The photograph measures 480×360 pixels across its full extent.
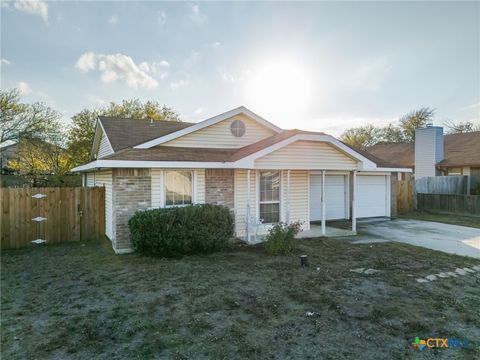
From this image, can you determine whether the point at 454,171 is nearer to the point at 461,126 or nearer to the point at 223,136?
the point at 223,136

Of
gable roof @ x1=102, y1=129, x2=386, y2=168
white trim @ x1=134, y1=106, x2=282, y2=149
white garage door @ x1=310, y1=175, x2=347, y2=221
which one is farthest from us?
white garage door @ x1=310, y1=175, x2=347, y2=221

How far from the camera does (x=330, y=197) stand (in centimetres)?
1403

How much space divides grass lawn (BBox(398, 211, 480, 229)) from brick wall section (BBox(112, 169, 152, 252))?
13537 mm

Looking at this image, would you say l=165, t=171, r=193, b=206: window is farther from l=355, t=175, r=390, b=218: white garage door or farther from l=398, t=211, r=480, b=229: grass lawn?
l=398, t=211, r=480, b=229: grass lawn

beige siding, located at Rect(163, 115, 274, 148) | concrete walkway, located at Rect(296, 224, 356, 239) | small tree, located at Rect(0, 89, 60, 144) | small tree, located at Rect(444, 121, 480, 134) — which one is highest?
small tree, located at Rect(444, 121, 480, 134)

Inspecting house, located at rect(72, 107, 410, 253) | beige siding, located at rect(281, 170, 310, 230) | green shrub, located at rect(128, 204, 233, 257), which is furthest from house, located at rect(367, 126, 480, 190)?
green shrub, located at rect(128, 204, 233, 257)

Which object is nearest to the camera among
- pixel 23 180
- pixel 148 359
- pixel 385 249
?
pixel 148 359

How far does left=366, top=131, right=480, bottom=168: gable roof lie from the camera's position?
19.7 metres

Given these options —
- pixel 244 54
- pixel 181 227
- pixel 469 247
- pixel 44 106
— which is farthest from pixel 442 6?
pixel 44 106

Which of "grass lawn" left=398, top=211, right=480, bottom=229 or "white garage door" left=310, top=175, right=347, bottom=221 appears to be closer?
"grass lawn" left=398, top=211, right=480, bottom=229

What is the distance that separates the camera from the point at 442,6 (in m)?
11.0

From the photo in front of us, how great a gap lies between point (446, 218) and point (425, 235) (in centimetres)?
567

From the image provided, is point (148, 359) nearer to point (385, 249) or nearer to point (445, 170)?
point (385, 249)

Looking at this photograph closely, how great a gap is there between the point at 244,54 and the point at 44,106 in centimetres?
1612
